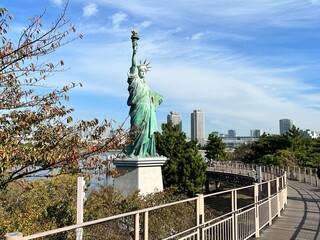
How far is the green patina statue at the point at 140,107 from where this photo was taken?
1869 centimetres

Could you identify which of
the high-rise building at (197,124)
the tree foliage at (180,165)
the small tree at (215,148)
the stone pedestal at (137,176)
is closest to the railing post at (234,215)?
the stone pedestal at (137,176)

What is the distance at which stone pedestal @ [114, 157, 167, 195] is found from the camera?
16938mm

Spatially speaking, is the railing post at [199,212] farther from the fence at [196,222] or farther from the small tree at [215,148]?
the small tree at [215,148]

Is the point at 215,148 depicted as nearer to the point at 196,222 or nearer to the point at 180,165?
the point at 180,165

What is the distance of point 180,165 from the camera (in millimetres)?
25734

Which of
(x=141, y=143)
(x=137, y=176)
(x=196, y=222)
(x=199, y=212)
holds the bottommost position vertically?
(x=137, y=176)

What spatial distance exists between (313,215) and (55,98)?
980cm

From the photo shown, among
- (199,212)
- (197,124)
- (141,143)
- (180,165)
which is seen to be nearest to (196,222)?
(199,212)

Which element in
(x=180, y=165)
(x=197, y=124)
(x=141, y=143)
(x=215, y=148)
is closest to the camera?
(x=141, y=143)

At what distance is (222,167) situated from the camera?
1519 inches

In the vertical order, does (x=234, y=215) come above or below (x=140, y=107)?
below

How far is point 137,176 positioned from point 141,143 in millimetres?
2339

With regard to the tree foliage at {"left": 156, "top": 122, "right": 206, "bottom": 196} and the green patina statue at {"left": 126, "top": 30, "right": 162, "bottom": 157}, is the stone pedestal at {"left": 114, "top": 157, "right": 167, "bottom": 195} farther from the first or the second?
the tree foliage at {"left": 156, "top": 122, "right": 206, "bottom": 196}

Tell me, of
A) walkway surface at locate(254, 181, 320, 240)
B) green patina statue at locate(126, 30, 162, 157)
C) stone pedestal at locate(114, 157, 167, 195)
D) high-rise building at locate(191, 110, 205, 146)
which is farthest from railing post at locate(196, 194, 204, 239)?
high-rise building at locate(191, 110, 205, 146)
